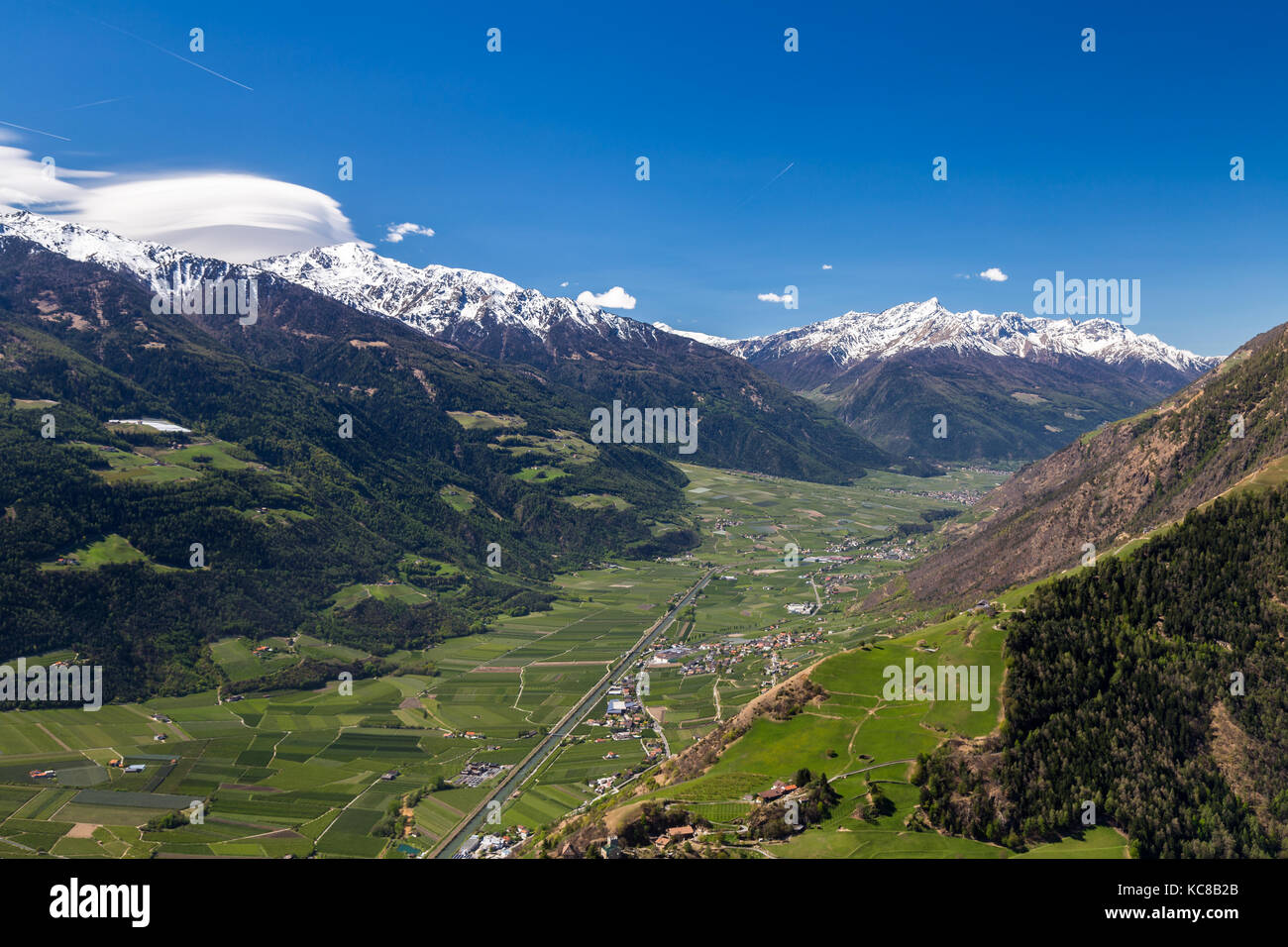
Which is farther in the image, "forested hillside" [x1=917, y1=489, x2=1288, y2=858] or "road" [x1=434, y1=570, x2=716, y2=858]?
"road" [x1=434, y1=570, x2=716, y2=858]

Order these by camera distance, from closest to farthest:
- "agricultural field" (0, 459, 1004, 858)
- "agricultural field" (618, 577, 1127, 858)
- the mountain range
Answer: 1. "agricultural field" (618, 577, 1127, 858)
2. "agricultural field" (0, 459, 1004, 858)
3. the mountain range

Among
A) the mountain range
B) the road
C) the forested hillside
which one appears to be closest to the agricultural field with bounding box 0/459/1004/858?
the road

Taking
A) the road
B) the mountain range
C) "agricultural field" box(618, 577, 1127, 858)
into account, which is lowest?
the road

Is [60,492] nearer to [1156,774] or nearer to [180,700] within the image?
[180,700]

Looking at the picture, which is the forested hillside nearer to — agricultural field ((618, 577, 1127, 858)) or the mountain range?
agricultural field ((618, 577, 1127, 858))

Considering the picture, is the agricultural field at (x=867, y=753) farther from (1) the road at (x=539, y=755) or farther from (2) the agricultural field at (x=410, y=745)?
(1) the road at (x=539, y=755)

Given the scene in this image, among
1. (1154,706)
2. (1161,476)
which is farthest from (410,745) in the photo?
(1161,476)

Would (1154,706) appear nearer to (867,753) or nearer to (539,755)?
(867,753)
